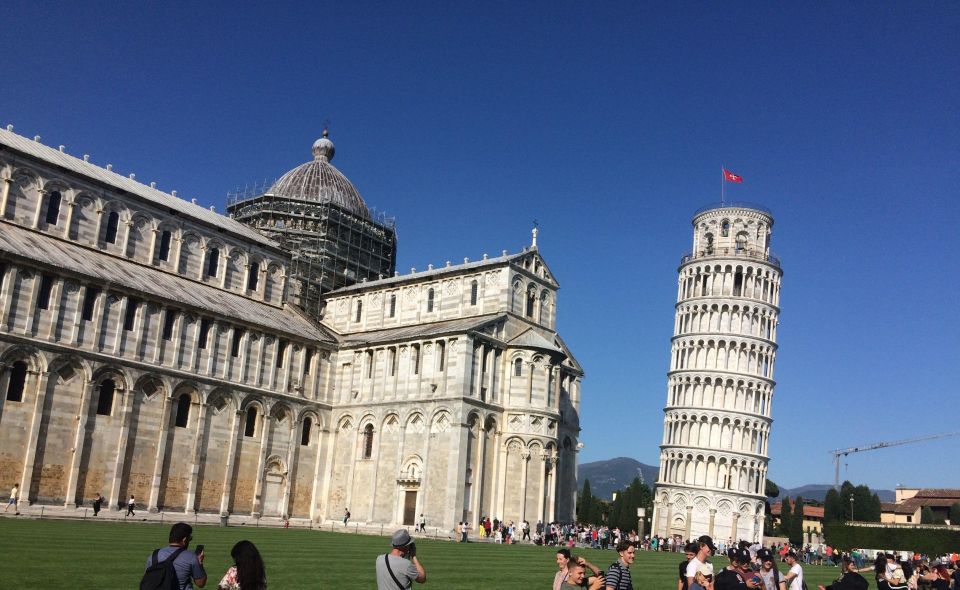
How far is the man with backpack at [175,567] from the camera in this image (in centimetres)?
873

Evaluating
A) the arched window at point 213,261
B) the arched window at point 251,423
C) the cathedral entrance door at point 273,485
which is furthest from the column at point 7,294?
the cathedral entrance door at point 273,485

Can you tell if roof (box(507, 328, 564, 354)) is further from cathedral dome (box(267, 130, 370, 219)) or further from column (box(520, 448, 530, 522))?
cathedral dome (box(267, 130, 370, 219))

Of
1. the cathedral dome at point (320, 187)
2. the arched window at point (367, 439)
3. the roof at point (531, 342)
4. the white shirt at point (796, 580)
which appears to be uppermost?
the cathedral dome at point (320, 187)

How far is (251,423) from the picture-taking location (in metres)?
51.0

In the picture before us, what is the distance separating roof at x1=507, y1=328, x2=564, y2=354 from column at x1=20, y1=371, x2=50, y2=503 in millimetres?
25118

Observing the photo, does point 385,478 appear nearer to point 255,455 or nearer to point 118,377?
point 255,455

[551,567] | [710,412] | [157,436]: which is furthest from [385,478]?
[710,412]

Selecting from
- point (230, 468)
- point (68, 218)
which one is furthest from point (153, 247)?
point (230, 468)

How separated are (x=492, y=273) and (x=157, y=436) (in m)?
21.4

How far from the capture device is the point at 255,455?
50.5 meters

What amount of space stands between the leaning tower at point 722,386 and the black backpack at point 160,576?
78.1 m

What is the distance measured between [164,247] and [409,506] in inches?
837

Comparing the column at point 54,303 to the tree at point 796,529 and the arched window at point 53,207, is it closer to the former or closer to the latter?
the arched window at point 53,207

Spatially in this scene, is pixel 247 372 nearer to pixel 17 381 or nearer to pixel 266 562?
pixel 17 381
